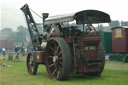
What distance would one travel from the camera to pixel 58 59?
401 inches

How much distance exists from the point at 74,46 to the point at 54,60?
999mm

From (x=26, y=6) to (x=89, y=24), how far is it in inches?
191

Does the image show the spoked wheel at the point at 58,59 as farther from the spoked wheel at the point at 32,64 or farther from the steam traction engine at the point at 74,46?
the spoked wheel at the point at 32,64

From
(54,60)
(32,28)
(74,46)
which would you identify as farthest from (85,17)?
(32,28)

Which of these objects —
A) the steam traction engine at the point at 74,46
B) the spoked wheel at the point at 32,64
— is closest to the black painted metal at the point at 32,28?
the spoked wheel at the point at 32,64

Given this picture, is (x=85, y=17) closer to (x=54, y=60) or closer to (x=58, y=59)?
(x=58, y=59)

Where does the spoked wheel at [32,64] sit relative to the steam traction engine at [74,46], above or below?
below

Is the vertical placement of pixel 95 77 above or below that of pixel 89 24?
below

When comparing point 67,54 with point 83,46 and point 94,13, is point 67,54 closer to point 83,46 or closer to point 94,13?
point 83,46

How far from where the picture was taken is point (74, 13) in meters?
9.70

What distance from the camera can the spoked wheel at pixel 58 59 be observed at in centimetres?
959

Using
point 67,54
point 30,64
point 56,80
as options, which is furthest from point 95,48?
point 30,64

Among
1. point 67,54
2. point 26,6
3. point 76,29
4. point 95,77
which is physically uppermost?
point 26,6

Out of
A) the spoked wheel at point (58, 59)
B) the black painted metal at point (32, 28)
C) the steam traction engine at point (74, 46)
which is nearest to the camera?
the spoked wheel at point (58, 59)
